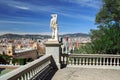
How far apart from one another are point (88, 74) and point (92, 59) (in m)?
1.47

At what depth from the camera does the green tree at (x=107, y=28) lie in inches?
422

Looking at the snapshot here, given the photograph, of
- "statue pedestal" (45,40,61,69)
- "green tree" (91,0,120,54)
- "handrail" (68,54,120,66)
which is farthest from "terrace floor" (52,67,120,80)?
"green tree" (91,0,120,54)

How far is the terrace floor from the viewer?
7.05 meters

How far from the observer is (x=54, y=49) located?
8.69 m

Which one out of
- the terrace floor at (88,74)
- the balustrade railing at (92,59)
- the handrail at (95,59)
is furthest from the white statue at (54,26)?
the terrace floor at (88,74)

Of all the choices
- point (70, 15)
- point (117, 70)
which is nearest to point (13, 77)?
point (117, 70)

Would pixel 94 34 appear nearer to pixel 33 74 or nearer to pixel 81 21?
pixel 33 74

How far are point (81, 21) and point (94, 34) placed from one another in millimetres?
16777

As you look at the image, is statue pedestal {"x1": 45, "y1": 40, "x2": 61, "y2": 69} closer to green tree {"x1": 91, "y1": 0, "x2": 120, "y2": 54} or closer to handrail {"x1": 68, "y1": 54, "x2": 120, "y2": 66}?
handrail {"x1": 68, "y1": 54, "x2": 120, "y2": 66}

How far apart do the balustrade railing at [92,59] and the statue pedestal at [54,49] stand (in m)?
0.48

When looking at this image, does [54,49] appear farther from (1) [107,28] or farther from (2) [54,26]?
(1) [107,28]

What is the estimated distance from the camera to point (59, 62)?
29.0 ft

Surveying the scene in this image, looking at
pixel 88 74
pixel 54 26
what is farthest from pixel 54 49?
pixel 88 74

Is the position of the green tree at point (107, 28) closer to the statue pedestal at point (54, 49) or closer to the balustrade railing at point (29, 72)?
the statue pedestal at point (54, 49)
